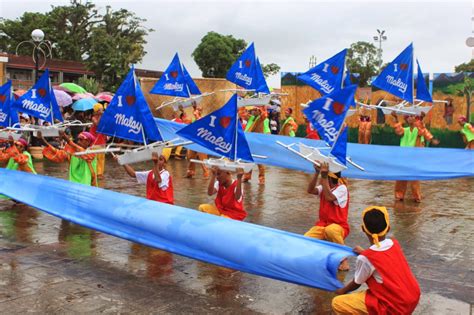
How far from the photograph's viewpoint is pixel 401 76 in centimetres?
1039

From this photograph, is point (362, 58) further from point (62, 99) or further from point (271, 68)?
point (62, 99)

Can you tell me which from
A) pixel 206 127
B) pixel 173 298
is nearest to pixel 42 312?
pixel 173 298

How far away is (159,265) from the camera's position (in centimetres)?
616

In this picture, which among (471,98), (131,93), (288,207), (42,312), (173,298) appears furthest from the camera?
(471,98)

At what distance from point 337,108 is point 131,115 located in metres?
2.51

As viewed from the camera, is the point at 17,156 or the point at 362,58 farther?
the point at 362,58

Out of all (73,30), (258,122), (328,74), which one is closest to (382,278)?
(328,74)

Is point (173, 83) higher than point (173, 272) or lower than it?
higher

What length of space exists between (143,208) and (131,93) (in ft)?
5.11

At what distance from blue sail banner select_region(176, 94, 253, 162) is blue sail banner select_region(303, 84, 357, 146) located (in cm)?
79

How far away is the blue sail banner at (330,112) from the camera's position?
587 centimetres

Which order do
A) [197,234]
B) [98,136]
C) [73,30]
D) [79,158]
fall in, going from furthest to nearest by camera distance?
1. [73,30]
2. [98,136]
3. [79,158]
4. [197,234]

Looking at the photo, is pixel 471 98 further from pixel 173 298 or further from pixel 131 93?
pixel 173 298

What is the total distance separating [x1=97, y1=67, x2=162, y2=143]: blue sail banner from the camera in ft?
22.4
